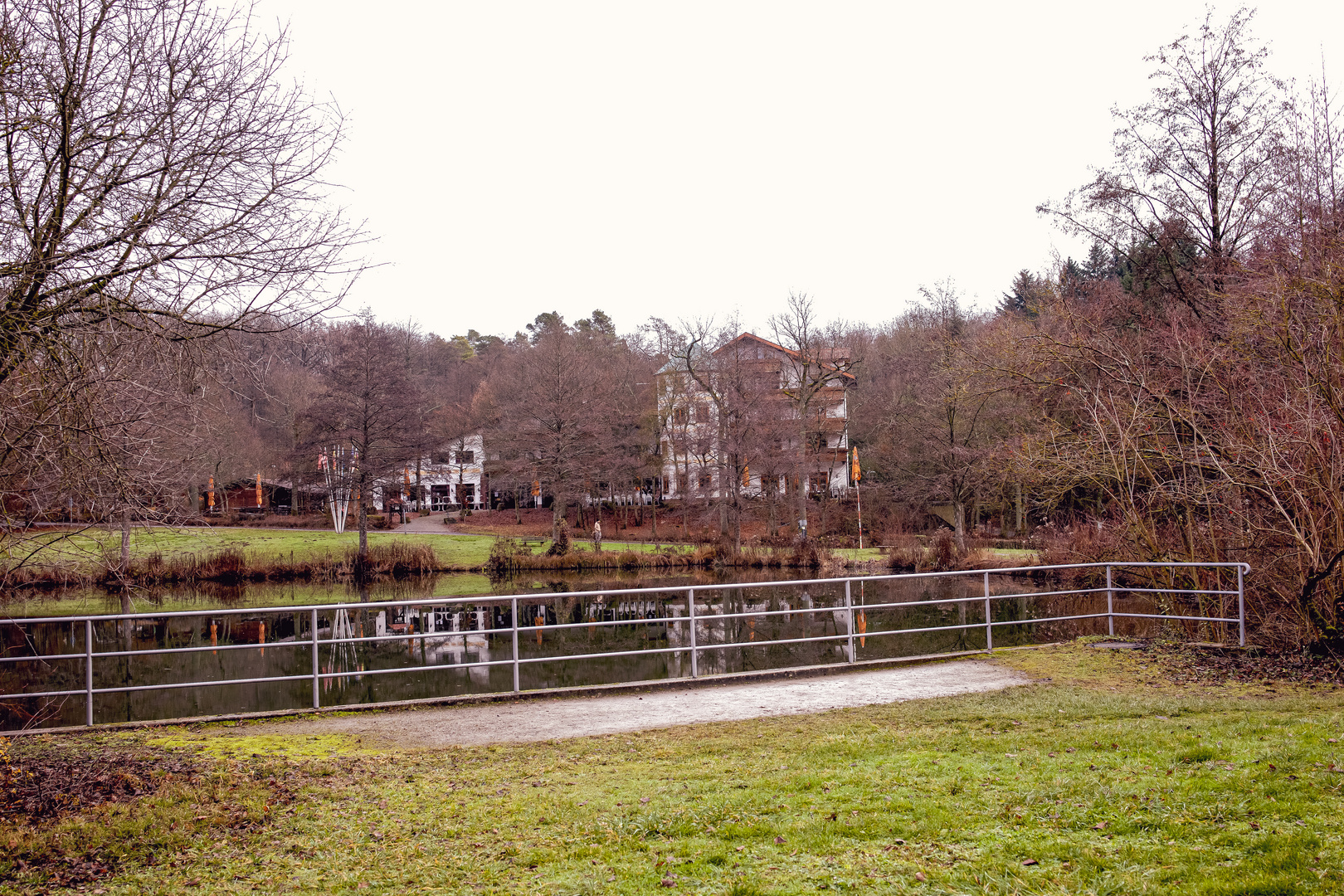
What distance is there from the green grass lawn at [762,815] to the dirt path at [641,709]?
0.62 metres

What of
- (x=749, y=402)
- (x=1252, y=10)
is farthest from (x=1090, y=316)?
(x=749, y=402)

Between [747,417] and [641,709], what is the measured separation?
3675cm

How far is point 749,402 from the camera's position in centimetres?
4706

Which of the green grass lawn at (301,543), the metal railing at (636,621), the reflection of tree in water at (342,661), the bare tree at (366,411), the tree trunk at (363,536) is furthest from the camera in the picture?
the bare tree at (366,411)

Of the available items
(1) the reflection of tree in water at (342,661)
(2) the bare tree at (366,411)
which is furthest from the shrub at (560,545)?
(1) the reflection of tree in water at (342,661)

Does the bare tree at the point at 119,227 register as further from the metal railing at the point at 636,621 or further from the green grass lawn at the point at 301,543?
the green grass lawn at the point at 301,543

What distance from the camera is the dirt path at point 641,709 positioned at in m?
8.81

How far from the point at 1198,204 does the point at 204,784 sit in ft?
82.7

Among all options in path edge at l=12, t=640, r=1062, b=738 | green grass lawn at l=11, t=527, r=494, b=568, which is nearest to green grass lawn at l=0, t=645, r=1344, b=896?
path edge at l=12, t=640, r=1062, b=738

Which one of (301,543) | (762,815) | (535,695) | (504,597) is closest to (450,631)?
(535,695)

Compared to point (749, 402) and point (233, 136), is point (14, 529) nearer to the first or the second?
point (233, 136)

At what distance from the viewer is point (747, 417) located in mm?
46062

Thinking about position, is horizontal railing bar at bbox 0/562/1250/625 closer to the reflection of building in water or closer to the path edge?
the path edge

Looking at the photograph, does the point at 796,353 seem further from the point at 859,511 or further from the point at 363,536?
the point at 363,536
